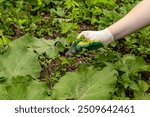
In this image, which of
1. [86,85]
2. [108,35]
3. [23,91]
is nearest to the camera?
[23,91]

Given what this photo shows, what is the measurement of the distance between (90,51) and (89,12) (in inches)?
23.8

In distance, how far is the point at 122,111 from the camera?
2.51 m

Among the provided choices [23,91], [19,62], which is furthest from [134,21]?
[23,91]

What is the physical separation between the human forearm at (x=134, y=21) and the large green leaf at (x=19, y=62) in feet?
2.34

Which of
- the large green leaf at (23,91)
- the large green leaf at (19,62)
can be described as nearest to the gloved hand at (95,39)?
the large green leaf at (19,62)

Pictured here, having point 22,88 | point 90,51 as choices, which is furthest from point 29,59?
point 90,51

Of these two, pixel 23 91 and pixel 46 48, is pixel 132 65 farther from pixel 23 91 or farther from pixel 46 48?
pixel 23 91

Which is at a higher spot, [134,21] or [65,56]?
[134,21]

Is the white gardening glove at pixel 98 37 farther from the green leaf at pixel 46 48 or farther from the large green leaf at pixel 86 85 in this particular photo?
the large green leaf at pixel 86 85

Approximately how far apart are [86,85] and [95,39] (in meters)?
0.65

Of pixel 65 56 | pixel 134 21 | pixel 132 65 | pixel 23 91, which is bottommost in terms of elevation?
pixel 23 91

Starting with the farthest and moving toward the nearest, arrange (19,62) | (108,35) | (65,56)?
(65,56)
(108,35)
(19,62)

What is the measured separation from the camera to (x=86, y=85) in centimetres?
284

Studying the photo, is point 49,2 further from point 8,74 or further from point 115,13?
point 8,74
